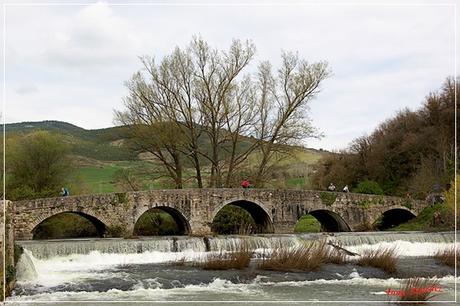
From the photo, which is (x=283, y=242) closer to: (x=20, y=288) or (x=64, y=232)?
(x=20, y=288)

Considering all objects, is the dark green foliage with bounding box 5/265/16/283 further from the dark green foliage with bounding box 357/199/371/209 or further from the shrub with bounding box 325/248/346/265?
the dark green foliage with bounding box 357/199/371/209

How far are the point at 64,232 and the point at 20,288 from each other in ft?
48.7

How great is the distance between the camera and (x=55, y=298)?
14.7 m

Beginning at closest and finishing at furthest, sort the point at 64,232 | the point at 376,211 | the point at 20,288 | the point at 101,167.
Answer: the point at 20,288, the point at 64,232, the point at 376,211, the point at 101,167

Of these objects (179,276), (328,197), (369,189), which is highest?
(369,189)

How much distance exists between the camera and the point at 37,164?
3181 cm

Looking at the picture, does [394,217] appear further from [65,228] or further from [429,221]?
[65,228]

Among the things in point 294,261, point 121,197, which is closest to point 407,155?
point 121,197

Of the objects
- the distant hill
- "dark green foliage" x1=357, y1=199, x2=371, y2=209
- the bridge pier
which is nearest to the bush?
"dark green foliage" x1=357, y1=199, x2=371, y2=209

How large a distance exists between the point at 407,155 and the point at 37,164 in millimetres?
26825

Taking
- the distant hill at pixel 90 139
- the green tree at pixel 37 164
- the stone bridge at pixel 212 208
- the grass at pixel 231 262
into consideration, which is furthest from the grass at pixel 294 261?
the distant hill at pixel 90 139

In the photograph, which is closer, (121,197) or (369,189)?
(121,197)

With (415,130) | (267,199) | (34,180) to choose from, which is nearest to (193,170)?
(267,199)

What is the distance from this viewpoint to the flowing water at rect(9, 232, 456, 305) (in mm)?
15047
